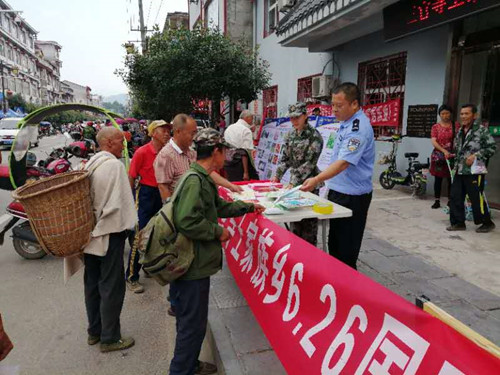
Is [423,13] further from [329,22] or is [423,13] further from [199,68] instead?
[199,68]

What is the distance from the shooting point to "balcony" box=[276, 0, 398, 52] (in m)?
6.80

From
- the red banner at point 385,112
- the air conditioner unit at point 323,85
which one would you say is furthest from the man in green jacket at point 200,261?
the air conditioner unit at point 323,85

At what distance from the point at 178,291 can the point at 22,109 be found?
5993cm

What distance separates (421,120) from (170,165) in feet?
19.2

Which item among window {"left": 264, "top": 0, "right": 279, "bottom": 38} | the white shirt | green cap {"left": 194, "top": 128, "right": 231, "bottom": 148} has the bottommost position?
the white shirt

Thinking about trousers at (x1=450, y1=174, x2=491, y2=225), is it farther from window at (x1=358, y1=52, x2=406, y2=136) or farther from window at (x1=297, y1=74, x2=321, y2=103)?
window at (x1=297, y1=74, x2=321, y2=103)

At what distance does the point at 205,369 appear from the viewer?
8.71 ft

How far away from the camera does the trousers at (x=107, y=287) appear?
2.82 m

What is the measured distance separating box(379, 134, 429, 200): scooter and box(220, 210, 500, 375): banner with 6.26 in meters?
5.27

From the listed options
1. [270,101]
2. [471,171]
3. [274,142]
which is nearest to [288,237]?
[471,171]

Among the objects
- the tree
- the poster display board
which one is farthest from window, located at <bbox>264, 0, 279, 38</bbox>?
the poster display board

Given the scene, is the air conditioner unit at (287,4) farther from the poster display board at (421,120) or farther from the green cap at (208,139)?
the green cap at (208,139)

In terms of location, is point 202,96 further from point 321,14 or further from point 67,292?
point 67,292

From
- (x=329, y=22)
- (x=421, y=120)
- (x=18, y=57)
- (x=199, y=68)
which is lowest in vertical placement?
(x=421, y=120)
